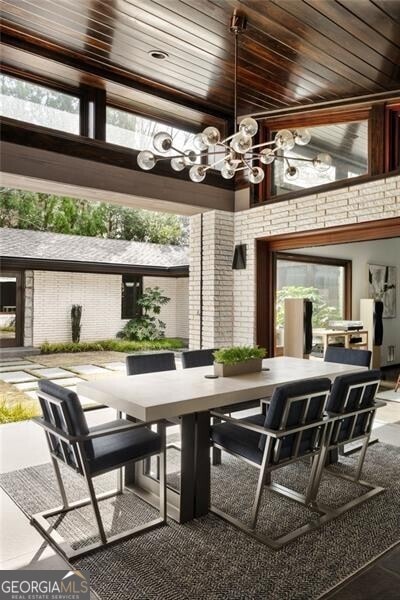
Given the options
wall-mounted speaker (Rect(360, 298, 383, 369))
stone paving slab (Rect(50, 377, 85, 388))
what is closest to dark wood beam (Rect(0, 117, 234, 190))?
stone paving slab (Rect(50, 377, 85, 388))

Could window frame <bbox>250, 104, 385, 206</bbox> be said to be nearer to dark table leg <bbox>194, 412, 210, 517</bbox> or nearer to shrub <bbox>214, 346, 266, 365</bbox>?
shrub <bbox>214, 346, 266, 365</bbox>

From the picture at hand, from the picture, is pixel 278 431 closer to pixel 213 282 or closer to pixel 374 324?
pixel 213 282

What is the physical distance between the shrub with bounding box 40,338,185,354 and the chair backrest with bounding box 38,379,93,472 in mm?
9191

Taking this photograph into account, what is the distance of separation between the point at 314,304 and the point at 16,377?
574 centimetres

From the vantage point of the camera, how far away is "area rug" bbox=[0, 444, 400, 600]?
216 cm

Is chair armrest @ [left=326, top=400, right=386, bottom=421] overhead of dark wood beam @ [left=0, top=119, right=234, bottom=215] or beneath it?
beneath

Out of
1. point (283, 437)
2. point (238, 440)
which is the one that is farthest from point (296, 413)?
point (238, 440)

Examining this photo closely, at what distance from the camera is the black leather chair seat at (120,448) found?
253 centimetres

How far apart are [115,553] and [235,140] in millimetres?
2636

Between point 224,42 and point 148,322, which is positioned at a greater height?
point 224,42

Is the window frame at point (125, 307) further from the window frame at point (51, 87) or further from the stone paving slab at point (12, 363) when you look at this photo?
the window frame at point (51, 87)

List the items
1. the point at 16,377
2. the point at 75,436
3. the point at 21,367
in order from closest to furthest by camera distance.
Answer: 1. the point at 75,436
2. the point at 16,377
3. the point at 21,367

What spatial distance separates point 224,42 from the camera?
3945mm

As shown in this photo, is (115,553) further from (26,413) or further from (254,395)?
(26,413)
